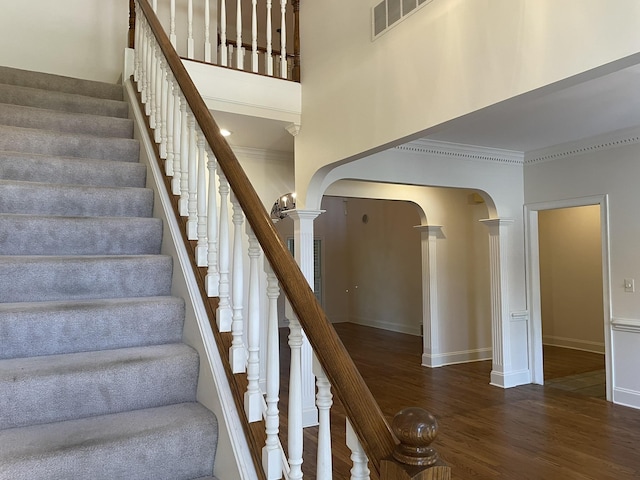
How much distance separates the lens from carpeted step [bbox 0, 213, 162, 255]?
1976mm

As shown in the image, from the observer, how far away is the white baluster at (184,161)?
2068 mm

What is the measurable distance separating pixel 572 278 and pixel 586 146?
10.8 ft

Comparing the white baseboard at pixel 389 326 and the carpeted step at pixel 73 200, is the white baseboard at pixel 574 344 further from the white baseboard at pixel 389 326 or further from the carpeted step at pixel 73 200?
the carpeted step at pixel 73 200

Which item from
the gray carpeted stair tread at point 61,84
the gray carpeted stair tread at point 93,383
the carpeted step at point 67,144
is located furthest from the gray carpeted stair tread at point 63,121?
the gray carpeted stair tread at point 93,383

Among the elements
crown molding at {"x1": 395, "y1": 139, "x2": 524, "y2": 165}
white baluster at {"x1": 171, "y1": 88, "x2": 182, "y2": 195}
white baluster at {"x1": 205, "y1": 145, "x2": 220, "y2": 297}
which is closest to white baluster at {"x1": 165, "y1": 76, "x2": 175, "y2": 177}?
white baluster at {"x1": 171, "y1": 88, "x2": 182, "y2": 195}

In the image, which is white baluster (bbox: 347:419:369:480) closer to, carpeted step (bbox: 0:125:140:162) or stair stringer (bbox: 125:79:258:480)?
stair stringer (bbox: 125:79:258:480)

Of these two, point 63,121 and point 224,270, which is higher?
point 63,121

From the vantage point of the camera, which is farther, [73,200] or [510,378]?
[510,378]

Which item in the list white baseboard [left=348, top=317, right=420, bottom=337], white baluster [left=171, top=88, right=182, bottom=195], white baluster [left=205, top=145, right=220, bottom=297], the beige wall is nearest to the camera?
white baluster [left=205, top=145, right=220, bottom=297]

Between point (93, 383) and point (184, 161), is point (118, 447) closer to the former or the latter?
point (93, 383)

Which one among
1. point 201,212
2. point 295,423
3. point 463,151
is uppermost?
point 463,151

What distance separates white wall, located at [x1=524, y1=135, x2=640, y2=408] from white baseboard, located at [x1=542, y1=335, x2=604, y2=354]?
114 inches

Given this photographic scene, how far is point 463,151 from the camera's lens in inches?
203

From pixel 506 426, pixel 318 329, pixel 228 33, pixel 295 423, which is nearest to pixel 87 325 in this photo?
pixel 295 423
